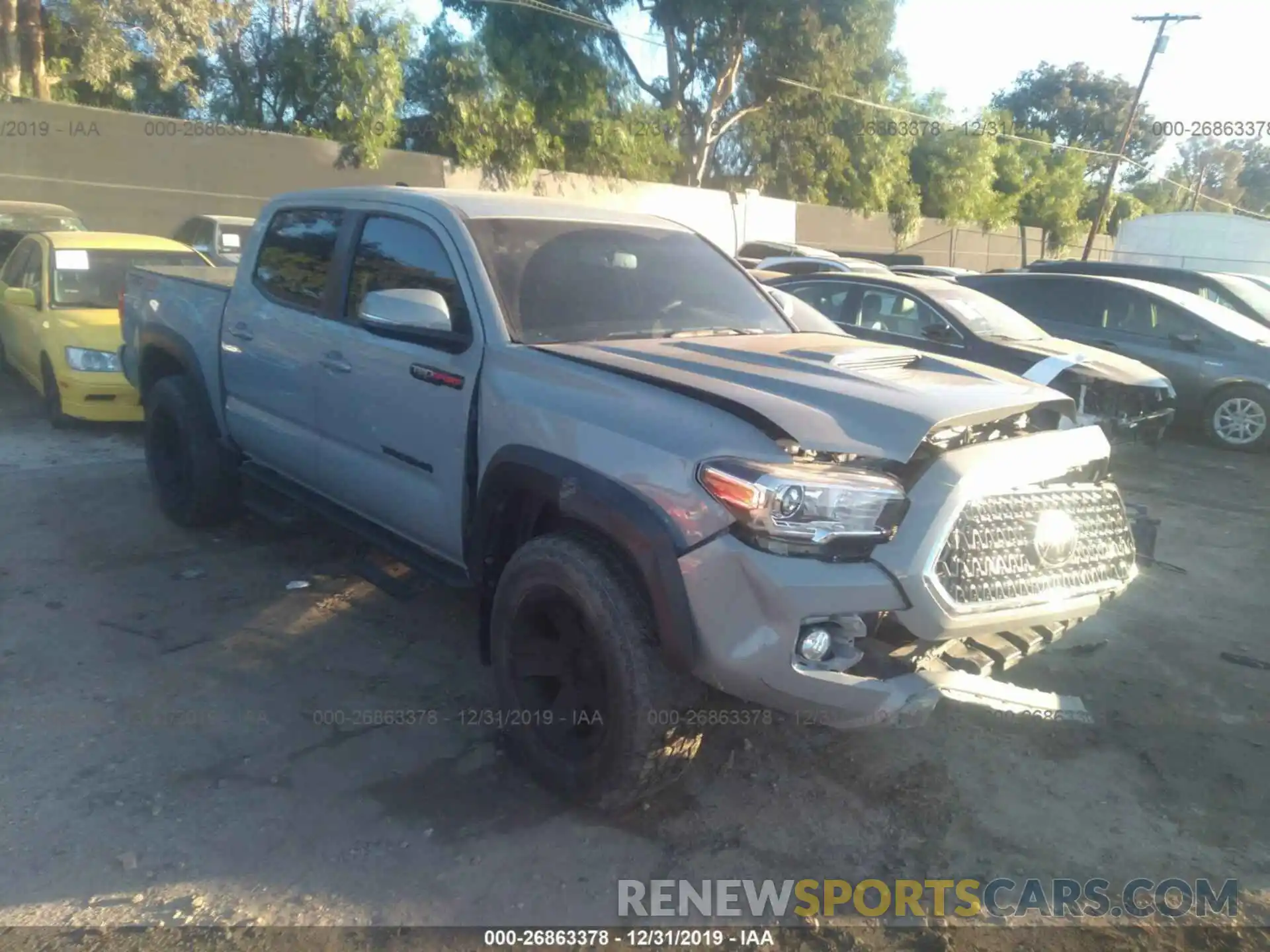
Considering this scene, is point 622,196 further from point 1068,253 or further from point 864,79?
point 1068,253

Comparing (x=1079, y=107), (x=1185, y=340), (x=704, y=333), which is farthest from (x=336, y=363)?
(x=1079, y=107)

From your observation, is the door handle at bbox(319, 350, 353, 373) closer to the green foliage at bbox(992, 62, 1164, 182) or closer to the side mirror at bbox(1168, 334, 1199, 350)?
the side mirror at bbox(1168, 334, 1199, 350)

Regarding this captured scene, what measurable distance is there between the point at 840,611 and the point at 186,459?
4.22 m

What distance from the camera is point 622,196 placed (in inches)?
978

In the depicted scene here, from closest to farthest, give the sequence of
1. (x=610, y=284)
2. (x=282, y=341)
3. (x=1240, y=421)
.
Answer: (x=610, y=284) < (x=282, y=341) < (x=1240, y=421)

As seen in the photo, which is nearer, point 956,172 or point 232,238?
point 232,238

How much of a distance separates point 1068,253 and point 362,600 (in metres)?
44.0

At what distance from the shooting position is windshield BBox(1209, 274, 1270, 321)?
1227 centimetres

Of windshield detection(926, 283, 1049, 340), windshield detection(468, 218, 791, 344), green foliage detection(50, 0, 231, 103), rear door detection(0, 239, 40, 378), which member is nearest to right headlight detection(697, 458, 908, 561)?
windshield detection(468, 218, 791, 344)

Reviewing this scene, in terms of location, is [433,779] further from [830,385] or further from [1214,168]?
[1214,168]

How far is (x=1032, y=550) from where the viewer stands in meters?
3.13

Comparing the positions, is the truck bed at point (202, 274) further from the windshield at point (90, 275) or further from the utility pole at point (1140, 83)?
the utility pole at point (1140, 83)

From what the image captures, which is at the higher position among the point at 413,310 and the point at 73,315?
the point at 413,310

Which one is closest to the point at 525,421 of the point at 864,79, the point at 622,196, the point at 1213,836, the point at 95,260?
the point at 1213,836
